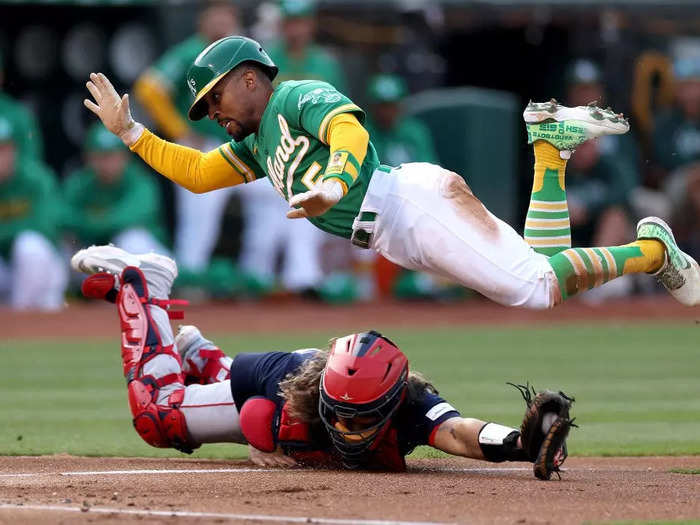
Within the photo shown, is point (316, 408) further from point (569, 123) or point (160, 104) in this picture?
point (160, 104)

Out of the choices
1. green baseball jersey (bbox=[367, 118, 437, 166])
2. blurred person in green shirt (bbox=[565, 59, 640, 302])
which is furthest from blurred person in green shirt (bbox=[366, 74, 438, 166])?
blurred person in green shirt (bbox=[565, 59, 640, 302])

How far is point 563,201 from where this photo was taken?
6.45 m

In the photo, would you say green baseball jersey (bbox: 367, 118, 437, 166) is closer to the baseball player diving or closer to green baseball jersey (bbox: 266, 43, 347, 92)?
green baseball jersey (bbox: 266, 43, 347, 92)

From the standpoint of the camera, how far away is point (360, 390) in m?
5.67

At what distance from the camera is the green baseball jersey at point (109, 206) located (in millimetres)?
14633

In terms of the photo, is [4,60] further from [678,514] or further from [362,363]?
[678,514]

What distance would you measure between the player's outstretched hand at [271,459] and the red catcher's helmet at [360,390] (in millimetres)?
417

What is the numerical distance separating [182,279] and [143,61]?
2565 mm

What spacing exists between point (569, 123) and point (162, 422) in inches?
94.1

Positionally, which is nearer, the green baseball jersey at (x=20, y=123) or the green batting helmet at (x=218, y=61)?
the green batting helmet at (x=218, y=61)

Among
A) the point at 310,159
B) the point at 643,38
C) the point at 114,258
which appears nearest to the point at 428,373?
the point at 114,258

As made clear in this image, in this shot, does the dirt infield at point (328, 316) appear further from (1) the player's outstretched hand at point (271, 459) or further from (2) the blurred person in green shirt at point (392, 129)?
(1) the player's outstretched hand at point (271, 459)

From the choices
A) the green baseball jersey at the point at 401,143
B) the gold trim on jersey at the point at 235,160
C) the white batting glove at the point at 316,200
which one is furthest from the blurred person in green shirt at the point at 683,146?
the white batting glove at the point at 316,200

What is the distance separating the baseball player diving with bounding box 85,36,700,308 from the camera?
6.01m
